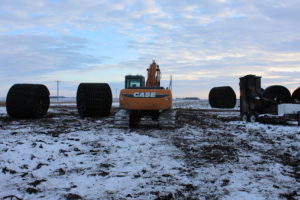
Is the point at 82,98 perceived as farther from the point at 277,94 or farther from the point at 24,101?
the point at 277,94

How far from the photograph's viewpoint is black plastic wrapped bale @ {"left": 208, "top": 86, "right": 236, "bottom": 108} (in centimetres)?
3431

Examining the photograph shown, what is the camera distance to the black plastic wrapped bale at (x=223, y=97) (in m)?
34.3

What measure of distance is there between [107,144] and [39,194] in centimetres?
396

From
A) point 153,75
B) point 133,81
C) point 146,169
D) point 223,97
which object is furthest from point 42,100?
point 223,97

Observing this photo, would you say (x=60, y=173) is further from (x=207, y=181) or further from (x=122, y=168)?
(x=207, y=181)

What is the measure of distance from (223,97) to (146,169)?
30.8 meters

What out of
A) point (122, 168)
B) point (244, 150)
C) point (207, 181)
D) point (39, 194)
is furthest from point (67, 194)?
point (244, 150)

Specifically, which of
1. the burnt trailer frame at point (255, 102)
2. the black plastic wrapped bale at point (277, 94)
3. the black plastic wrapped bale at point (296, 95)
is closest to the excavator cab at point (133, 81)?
the burnt trailer frame at point (255, 102)

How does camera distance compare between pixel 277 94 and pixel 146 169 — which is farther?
pixel 277 94

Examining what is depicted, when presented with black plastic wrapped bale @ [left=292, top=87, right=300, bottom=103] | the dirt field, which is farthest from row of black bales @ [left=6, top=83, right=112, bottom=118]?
black plastic wrapped bale @ [left=292, top=87, right=300, bottom=103]

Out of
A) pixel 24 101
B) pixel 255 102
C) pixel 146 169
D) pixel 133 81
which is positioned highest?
pixel 133 81

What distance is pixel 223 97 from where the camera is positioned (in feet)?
115

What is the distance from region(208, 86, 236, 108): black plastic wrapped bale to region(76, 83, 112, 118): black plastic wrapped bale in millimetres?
21469

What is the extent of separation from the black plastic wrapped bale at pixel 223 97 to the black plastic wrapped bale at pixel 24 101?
24.7 meters
